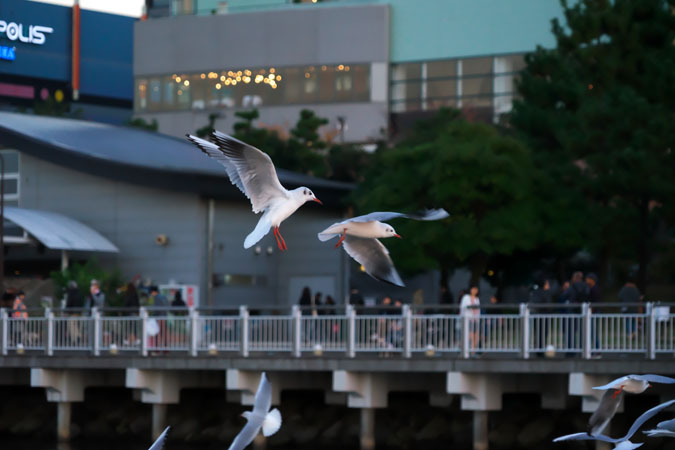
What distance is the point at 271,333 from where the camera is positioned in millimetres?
28031

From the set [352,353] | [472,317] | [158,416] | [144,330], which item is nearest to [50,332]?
[144,330]

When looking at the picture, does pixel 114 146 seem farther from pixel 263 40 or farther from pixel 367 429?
pixel 263 40

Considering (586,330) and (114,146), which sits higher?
(114,146)

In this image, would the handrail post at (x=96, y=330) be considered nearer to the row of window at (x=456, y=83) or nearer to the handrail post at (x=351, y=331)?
the handrail post at (x=351, y=331)

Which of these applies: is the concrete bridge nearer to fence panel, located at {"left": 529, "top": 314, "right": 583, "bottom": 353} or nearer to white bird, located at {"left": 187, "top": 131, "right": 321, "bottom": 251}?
fence panel, located at {"left": 529, "top": 314, "right": 583, "bottom": 353}

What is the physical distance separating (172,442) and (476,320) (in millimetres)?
8308

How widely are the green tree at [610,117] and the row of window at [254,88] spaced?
24386mm

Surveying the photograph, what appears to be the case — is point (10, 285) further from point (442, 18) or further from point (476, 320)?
point (442, 18)

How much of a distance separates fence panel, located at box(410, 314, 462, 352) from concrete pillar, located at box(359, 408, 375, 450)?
81.5 inches

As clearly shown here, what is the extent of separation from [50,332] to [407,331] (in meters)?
7.94

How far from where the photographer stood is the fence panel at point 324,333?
2742 cm

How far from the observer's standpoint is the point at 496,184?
37.2m

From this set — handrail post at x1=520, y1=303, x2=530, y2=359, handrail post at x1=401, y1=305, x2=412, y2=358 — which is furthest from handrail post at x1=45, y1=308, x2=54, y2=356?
handrail post at x1=520, y1=303, x2=530, y2=359

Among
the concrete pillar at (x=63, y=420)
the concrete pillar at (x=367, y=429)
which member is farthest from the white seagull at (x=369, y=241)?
the concrete pillar at (x=63, y=420)
